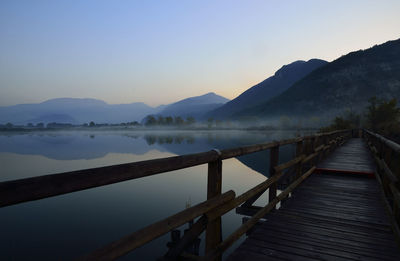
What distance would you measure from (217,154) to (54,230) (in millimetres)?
14411

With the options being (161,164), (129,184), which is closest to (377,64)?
(129,184)

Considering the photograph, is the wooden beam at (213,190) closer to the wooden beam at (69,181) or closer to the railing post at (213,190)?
the railing post at (213,190)

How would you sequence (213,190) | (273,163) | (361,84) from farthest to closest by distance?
(361,84)
(273,163)
(213,190)

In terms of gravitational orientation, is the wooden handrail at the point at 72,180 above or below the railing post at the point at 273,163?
above

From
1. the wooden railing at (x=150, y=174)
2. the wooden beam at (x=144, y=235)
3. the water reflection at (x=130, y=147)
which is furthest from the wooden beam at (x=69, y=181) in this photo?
the water reflection at (x=130, y=147)

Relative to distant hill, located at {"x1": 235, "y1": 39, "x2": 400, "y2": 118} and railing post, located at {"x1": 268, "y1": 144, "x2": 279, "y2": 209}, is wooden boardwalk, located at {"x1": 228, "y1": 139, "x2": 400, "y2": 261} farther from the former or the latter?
distant hill, located at {"x1": 235, "y1": 39, "x2": 400, "y2": 118}

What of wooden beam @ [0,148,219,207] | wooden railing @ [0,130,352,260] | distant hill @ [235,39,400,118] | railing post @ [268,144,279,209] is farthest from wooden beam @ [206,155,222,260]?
distant hill @ [235,39,400,118]

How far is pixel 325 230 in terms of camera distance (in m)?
4.36

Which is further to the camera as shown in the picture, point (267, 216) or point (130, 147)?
point (130, 147)

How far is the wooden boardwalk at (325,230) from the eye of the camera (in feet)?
11.4

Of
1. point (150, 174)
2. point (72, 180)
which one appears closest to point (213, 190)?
point (150, 174)

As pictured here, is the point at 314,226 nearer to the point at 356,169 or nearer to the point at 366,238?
the point at 366,238

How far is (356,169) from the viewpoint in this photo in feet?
32.2

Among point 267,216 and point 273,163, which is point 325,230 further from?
point 273,163
